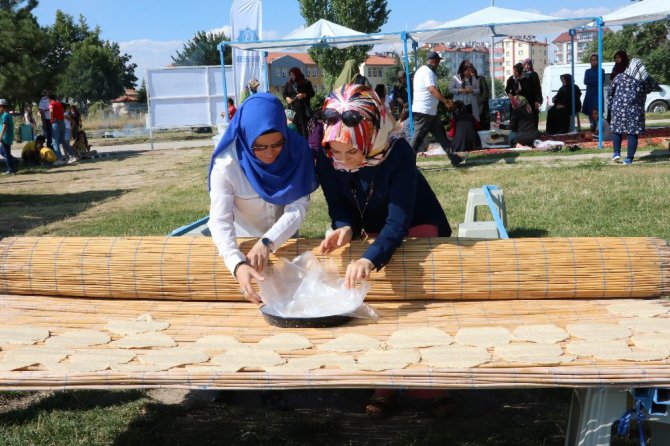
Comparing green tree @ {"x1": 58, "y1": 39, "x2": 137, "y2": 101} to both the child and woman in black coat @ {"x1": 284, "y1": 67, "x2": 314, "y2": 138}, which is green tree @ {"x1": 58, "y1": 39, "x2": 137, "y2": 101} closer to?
the child

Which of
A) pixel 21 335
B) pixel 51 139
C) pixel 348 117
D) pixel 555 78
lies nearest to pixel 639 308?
pixel 348 117

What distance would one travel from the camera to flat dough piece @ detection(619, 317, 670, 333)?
253cm

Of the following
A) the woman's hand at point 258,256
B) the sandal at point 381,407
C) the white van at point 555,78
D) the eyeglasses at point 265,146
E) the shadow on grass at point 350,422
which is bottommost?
the shadow on grass at point 350,422

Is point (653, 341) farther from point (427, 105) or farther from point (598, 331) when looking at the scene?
point (427, 105)

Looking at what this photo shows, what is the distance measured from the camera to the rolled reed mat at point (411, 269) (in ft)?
9.73

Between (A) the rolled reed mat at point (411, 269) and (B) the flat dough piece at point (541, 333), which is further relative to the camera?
(A) the rolled reed mat at point (411, 269)

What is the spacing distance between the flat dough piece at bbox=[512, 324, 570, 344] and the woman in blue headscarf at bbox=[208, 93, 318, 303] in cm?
103

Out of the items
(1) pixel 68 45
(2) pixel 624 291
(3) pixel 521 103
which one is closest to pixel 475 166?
(3) pixel 521 103

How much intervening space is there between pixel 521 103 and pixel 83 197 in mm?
7515

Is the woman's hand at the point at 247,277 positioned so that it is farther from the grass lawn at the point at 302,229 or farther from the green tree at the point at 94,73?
the green tree at the point at 94,73

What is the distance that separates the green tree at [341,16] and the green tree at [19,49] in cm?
2235

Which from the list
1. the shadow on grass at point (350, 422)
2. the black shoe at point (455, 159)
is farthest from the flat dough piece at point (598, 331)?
the black shoe at point (455, 159)

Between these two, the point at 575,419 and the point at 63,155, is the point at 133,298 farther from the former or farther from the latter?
the point at 63,155

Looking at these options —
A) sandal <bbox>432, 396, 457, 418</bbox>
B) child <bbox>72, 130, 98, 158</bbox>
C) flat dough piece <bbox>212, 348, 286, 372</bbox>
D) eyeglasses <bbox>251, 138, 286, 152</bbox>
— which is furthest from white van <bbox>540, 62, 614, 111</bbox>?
flat dough piece <bbox>212, 348, 286, 372</bbox>
